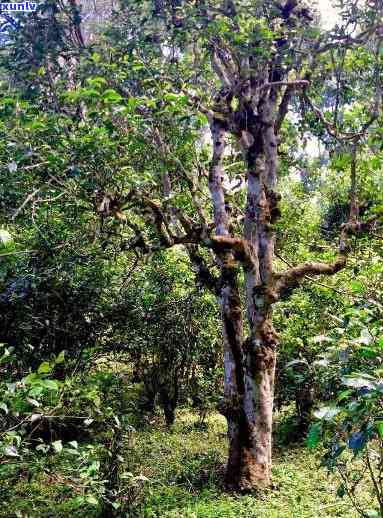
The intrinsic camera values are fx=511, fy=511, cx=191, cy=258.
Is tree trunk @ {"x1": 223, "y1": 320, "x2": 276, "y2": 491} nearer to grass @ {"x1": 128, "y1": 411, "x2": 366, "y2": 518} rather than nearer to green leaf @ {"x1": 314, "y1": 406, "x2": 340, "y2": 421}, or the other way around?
grass @ {"x1": 128, "y1": 411, "x2": 366, "y2": 518}

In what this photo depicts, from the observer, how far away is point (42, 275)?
5.89 m

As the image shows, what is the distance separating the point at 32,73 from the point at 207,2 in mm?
2043

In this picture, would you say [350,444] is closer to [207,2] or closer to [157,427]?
[207,2]

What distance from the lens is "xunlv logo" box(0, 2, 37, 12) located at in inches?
216

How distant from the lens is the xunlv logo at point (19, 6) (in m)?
5.48

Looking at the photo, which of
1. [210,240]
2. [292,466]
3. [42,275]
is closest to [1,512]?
[42,275]

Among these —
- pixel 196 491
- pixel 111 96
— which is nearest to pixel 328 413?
pixel 111 96

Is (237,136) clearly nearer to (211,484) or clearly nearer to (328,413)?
(211,484)

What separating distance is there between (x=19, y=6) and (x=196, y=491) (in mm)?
5802

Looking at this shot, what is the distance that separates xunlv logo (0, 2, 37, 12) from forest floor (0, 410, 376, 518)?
479cm

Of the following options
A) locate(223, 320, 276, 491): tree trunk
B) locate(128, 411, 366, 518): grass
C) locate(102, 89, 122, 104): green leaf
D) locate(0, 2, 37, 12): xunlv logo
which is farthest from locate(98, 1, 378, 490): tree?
locate(0, 2, 37, 12): xunlv logo

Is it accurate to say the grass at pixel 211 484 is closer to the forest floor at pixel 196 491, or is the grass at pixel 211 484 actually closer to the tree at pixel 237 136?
the forest floor at pixel 196 491

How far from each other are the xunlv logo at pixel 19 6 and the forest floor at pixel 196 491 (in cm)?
479

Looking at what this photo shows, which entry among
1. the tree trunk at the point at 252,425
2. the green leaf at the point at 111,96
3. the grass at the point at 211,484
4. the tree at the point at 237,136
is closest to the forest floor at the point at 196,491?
the grass at the point at 211,484
